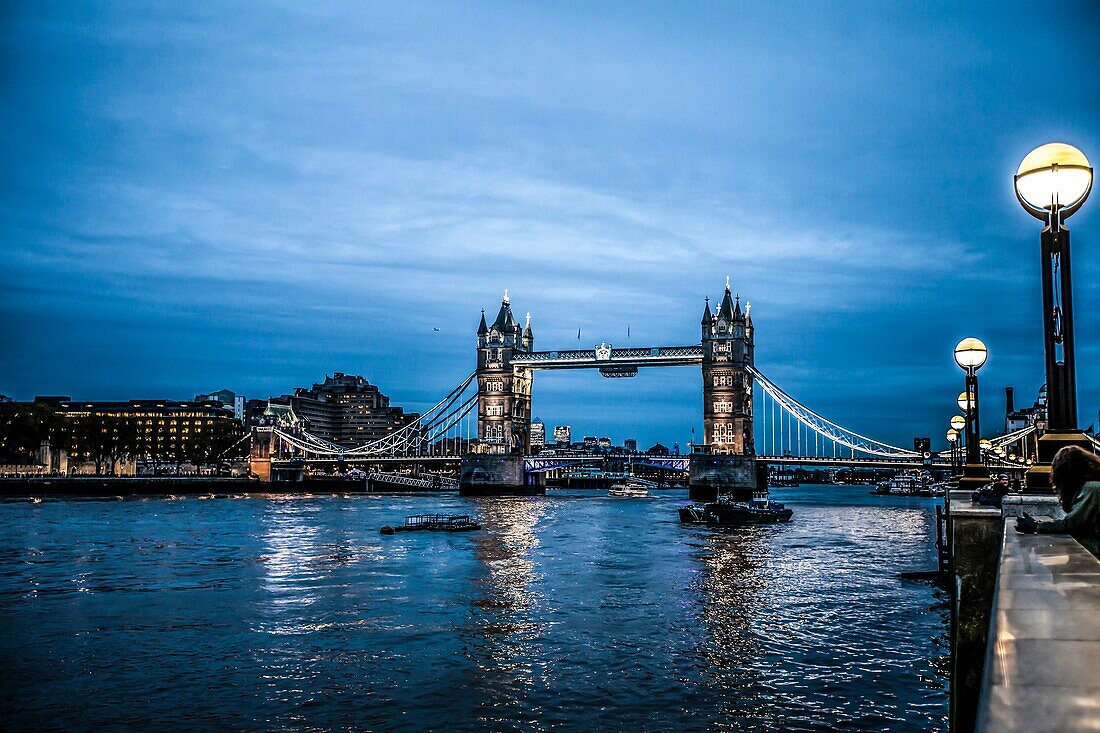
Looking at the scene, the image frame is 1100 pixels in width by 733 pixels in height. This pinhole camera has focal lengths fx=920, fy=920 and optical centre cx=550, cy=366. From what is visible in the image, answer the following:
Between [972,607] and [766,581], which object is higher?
[972,607]

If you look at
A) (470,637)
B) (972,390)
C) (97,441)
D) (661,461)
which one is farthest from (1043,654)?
(97,441)

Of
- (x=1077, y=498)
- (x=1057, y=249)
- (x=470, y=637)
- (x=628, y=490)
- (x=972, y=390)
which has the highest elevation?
(x=1057, y=249)

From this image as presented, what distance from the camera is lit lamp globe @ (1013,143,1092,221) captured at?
8266 millimetres

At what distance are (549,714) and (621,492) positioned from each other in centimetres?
9244

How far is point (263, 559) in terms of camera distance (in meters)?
35.0

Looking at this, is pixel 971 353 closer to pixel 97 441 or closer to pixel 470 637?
pixel 470 637

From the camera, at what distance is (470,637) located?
19609mm

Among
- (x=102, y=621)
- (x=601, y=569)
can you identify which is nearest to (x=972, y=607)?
(x=102, y=621)

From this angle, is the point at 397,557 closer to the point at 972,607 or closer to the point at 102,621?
the point at 102,621

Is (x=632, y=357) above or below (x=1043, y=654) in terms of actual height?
above

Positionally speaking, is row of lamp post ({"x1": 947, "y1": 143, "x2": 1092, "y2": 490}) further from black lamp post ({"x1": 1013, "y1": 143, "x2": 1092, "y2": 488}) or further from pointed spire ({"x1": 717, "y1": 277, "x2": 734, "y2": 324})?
pointed spire ({"x1": 717, "y1": 277, "x2": 734, "y2": 324})

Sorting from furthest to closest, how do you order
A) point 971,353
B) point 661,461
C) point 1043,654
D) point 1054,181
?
point 661,461, point 971,353, point 1054,181, point 1043,654

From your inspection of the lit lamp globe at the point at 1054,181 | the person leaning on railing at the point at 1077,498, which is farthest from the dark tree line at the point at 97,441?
the person leaning on railing at the point at 1077,498

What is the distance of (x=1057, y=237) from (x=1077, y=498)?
11.6 ft
